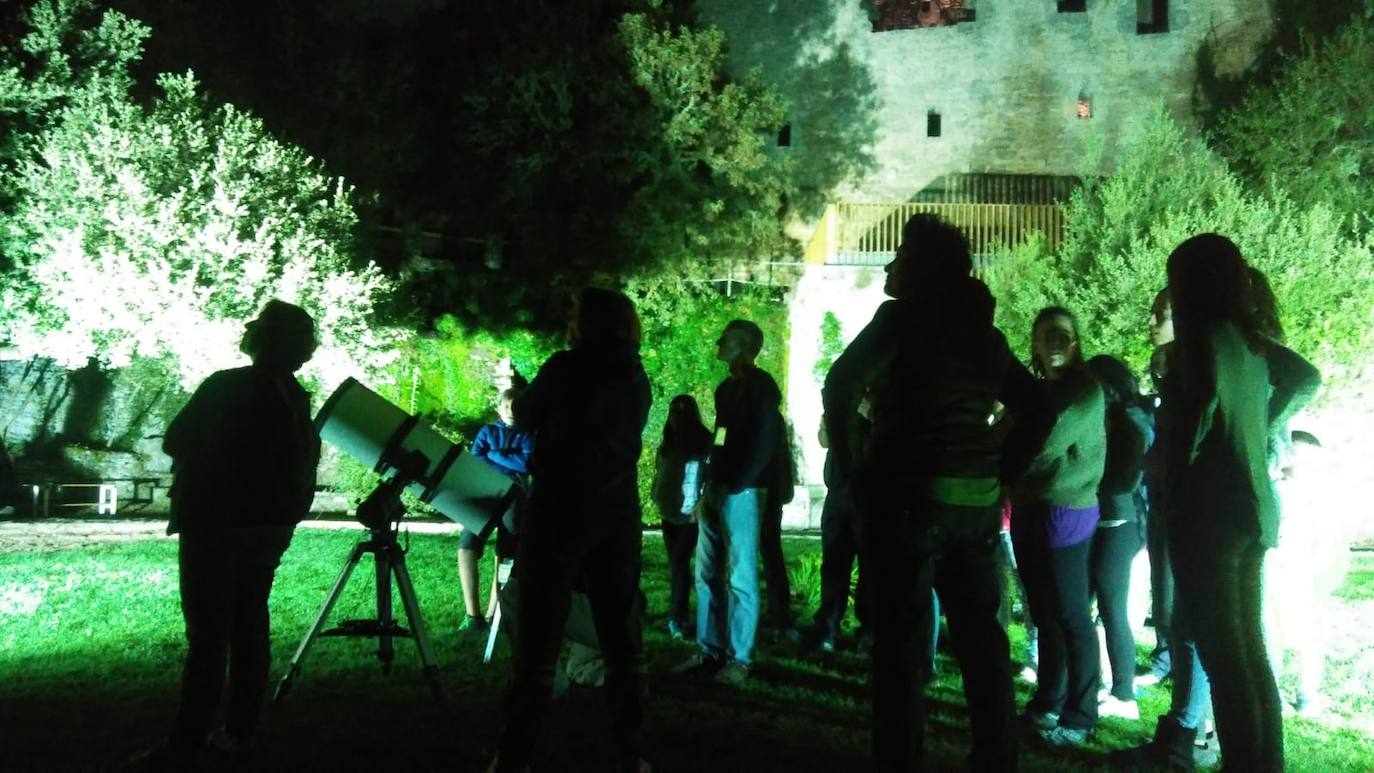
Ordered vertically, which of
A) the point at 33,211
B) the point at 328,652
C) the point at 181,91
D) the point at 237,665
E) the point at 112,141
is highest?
the point at 181,91

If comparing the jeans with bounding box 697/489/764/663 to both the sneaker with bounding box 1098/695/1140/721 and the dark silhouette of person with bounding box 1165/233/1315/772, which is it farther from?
the dark silhouette of person with bounding box 1165/233/1315/772

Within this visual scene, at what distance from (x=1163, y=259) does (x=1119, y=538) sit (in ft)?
44.3

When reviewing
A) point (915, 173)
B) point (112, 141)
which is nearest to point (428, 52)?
point (112, 141)

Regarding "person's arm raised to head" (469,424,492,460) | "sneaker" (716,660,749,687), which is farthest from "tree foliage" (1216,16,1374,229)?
"person's arm raised to head" (469,424,492,460)

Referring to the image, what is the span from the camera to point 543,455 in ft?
12.9

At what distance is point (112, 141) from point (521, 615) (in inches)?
642

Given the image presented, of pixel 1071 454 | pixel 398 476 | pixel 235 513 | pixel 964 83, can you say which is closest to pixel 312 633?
pixel 398 476

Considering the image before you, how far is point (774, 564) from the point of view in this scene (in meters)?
7.38

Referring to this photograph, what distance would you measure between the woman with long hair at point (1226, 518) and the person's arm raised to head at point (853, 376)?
1.12 meters

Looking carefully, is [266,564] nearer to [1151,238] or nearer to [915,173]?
[1151,238]

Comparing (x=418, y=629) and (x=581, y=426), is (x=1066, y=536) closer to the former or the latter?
(x=581, y=426)

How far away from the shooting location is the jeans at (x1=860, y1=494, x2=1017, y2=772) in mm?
3209

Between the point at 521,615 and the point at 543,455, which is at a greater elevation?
the point at 543,455

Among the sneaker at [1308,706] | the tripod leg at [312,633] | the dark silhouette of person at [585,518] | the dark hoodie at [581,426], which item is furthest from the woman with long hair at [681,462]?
the sneaker at [1308,706]
